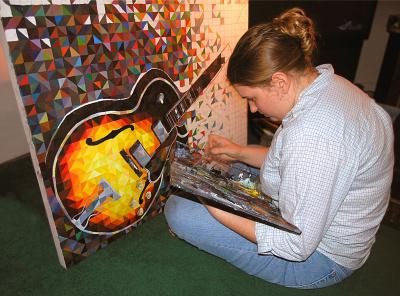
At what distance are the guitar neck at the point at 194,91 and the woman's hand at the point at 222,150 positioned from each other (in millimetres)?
194

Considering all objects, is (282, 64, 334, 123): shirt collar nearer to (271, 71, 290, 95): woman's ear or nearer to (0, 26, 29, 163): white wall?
(271, 71, 290, 95): woman's ear

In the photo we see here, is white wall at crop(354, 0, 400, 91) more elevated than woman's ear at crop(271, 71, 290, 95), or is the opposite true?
woman's ear at crop(271, 71, 290, 95)

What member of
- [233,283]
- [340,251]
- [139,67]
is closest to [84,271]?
[233,283]

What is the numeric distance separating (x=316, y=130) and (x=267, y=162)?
0.25 meters

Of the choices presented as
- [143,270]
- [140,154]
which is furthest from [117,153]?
[143,270]

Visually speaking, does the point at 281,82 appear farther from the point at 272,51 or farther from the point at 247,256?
the point at 247,256

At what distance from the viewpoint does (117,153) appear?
1.07 m

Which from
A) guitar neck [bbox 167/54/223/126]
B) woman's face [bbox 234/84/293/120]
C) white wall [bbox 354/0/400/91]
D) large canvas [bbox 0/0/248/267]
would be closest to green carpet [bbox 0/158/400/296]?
large canvas [bbox 0/0/248/267]

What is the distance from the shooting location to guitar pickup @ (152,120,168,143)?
1177 millimetres

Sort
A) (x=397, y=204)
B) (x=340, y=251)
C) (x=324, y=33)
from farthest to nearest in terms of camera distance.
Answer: (x=324, y=33), (x=397, y=204), (x=340, y=251)

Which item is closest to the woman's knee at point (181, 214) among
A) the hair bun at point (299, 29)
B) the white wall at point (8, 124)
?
the hair bun at point (299, 29)

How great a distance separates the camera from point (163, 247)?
1.23 m

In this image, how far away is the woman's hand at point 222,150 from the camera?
1321 mm

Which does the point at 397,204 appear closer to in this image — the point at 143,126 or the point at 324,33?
the point at 143,126
